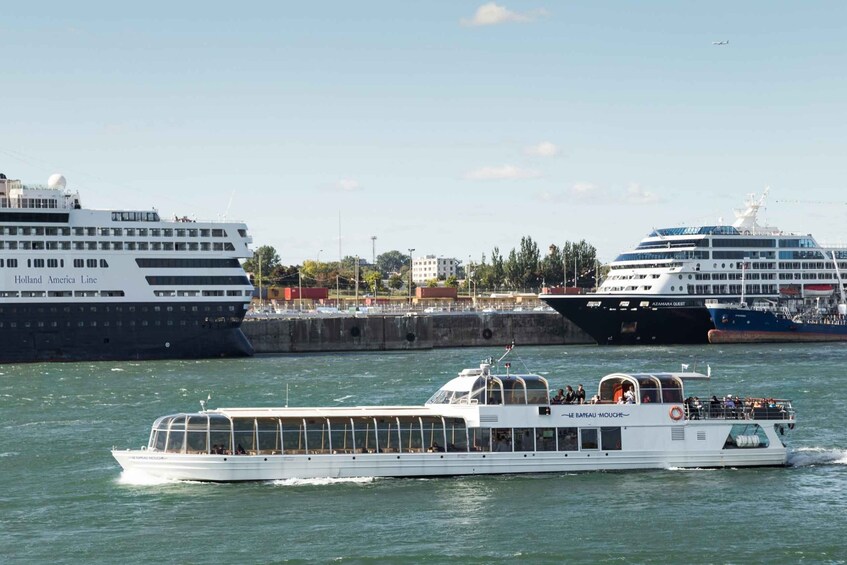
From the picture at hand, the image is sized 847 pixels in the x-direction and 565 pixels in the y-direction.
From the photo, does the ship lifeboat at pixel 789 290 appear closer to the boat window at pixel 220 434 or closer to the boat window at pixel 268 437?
the boat window at pixel 268 437

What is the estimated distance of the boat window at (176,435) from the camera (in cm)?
3725

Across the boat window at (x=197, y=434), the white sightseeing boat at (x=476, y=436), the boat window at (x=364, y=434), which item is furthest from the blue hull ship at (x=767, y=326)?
the boat window at (x=197, y=434)

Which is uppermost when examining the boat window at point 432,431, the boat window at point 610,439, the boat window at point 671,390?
the boat window at point 671,390

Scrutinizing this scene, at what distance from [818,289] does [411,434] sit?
90724 millimetres

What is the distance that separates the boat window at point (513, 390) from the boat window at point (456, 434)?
1.60 meters

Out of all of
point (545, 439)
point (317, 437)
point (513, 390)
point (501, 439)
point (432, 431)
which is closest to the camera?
point (317, 437)

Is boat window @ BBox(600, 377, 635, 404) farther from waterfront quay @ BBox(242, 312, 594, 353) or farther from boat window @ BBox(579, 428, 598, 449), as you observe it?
waterfront quay @ BBox(242, 312, 594, 353)

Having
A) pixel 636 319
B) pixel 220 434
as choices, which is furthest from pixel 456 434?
pixel 636 319

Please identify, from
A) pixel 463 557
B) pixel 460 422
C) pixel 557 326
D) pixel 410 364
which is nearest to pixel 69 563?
pixel 463 557

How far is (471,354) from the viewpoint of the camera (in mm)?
100938

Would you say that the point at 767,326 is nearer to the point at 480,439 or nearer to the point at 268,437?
the point at 480,439

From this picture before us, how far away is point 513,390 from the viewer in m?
38.6

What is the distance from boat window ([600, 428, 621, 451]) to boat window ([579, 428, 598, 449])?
218 mm

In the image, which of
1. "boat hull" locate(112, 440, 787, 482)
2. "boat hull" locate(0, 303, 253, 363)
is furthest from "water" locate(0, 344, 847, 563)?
"boat hull" locate(0, 303, 253, 363)
